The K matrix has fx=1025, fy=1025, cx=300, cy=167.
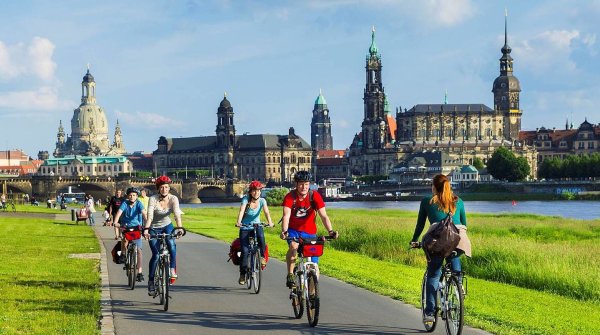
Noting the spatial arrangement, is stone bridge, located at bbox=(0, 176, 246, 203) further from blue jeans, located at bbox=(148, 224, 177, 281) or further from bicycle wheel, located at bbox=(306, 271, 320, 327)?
bicycle wheel, located at bbox=(306, 271, 320, 327)

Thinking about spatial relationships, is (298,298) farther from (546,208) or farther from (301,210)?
(546,208)

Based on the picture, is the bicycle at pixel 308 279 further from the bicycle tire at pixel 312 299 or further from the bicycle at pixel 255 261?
the bicycle at pixel 255 261

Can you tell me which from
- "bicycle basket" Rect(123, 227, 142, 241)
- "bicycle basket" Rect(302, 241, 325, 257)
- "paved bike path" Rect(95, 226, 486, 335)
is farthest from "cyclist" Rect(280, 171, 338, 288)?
"bicycle basket" Rect(123, 227, 142, 241)

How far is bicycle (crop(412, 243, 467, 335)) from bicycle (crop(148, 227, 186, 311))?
13.3ft

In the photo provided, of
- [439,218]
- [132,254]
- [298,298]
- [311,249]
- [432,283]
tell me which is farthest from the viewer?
[132,254]

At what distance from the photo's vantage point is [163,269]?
15.0 meters

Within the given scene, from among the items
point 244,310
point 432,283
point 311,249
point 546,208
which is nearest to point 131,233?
point 244,310

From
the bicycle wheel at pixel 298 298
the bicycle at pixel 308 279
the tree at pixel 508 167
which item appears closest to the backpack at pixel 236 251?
the bicycle wheel at pixel 298 298

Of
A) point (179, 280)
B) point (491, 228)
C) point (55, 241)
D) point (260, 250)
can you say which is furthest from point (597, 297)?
point (491, 228)

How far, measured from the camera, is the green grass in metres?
13.4

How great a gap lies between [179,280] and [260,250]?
273 centimetres

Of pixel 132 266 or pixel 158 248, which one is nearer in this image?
pixel 158 248

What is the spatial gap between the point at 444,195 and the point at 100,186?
157 meters

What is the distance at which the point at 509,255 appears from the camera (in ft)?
84.5
